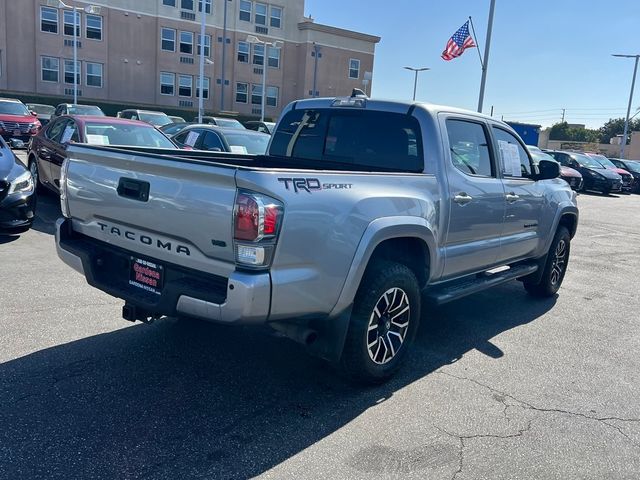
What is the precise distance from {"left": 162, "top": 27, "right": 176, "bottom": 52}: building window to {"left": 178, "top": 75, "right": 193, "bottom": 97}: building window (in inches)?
81.2

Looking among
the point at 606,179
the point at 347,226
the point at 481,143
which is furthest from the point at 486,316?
the point at 606,179

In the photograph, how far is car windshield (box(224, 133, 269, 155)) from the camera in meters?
10.7

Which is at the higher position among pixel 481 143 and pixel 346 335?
pixel 481 143

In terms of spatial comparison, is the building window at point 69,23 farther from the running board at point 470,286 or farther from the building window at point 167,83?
the running board at point 470,286

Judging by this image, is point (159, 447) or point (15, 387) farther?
point (15, 387)

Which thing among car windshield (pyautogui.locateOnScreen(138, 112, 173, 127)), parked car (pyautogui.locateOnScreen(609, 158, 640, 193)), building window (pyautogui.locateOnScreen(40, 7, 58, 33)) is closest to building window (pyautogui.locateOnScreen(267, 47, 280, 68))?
building window (pyautogui.locateOnScreen(40, 7, 58, 33))

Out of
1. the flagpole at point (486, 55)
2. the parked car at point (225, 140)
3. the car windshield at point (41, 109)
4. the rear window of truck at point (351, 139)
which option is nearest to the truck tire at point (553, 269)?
the rear window of truck at point (351, 139)

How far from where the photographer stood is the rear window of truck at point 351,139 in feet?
15.0

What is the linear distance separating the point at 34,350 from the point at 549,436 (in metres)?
3.66

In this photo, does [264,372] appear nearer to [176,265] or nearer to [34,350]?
[176,265]

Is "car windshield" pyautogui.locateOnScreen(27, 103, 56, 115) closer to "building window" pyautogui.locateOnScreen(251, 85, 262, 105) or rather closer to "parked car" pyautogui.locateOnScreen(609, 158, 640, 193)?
"building window" pyautogui.locateOnScreen(251, 85, 262, 105)

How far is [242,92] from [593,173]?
93.4 ft

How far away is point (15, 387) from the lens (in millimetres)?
3713

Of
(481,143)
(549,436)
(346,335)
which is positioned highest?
(481,143)
